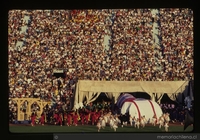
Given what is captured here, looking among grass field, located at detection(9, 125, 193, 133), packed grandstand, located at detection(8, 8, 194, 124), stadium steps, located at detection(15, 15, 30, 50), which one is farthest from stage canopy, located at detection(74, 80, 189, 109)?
stadium steps, located at detection(15, 15, 30, 50)

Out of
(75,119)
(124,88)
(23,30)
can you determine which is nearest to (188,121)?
(124,88)

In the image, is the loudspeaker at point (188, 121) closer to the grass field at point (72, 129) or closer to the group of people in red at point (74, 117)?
the grass field at point (72, 129)

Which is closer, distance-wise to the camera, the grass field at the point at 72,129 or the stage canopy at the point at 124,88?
the grass field at the point at 72,129

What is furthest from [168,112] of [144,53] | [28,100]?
[28,100]

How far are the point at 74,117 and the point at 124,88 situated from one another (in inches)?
23.6

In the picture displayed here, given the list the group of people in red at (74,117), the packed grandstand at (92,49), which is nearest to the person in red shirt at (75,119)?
the group of people in red at (74,117)

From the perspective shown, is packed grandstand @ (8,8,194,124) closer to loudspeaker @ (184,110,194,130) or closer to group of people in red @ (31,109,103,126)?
group of people in red @ (31,109,103,126)

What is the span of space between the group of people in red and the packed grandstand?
0.09 metres

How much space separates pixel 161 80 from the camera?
4762 mm

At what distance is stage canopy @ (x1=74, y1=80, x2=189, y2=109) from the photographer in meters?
4.61

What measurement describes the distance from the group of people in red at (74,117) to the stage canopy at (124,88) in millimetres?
119

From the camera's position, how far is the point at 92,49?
15.7 ft

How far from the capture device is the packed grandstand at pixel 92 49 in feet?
15.0
